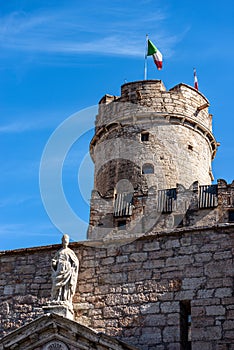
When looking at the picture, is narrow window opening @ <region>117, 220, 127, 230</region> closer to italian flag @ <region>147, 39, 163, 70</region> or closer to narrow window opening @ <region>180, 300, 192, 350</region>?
italian flag @ <region>147, 39, 163, 70</region>

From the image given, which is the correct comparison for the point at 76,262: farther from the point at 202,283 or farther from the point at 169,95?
the point at 169,95

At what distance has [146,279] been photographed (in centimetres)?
1158

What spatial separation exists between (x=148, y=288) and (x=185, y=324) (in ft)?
2.78

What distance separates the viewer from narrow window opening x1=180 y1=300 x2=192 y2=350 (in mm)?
10999

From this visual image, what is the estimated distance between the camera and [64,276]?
11750 millimetres

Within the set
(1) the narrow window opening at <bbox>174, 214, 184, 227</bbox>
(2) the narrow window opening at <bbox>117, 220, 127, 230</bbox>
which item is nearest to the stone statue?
(1) the narrow window opening at <bbox>174, 214, 184, 227</bbox>

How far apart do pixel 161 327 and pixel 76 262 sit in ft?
6.45

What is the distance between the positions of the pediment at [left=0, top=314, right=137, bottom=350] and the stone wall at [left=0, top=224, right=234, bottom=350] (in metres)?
0.80

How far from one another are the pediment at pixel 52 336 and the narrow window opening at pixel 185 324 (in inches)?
52.2

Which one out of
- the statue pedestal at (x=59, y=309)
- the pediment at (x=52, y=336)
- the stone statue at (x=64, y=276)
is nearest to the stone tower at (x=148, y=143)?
the stone statue at (x=64, y=276)

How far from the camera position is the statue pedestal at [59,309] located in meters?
11.4

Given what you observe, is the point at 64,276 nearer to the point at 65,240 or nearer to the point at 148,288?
the point at 65,240

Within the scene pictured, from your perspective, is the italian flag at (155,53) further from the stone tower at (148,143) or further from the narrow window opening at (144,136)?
the narrow window opening at (144,136)

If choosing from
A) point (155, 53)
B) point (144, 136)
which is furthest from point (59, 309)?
point (155, 53)
